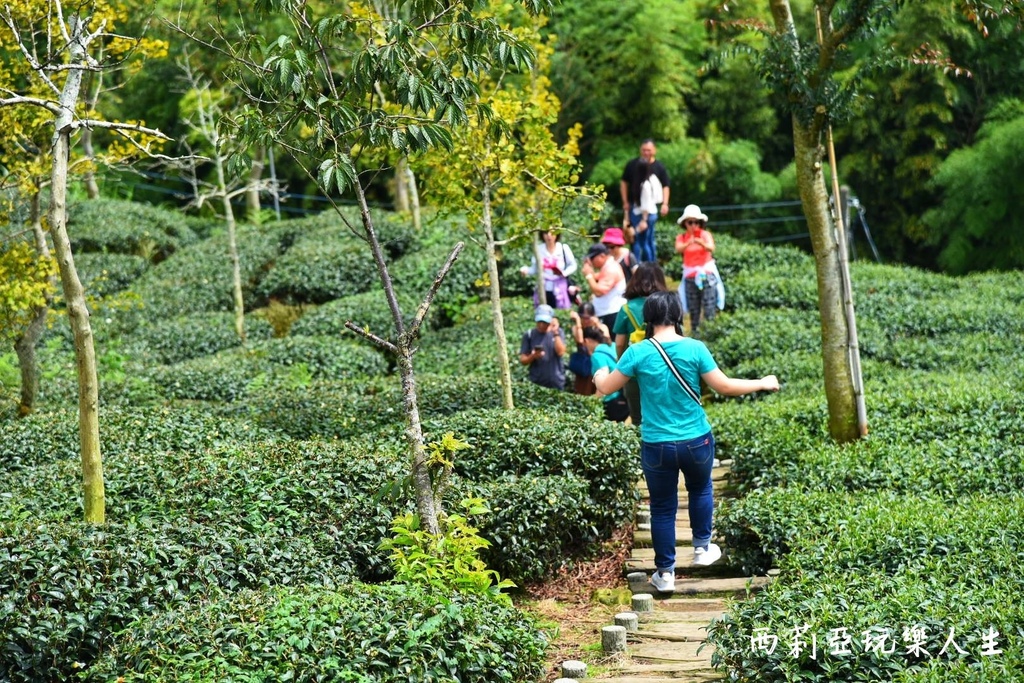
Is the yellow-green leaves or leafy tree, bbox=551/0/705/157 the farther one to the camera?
leafy tree, bbox=551/0/705/157

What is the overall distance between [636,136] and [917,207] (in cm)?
574

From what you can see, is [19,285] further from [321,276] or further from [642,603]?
[321,276]

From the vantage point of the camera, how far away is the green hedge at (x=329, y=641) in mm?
5207

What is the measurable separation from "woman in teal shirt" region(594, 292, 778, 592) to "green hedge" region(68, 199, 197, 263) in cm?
1739

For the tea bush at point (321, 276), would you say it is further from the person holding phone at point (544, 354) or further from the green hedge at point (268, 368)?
the person holding phone at point (544, 354)

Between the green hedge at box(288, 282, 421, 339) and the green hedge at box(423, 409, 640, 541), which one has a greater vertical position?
the green hedge at box(288, 282, 421, 339)

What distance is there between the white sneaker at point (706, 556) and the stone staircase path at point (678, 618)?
0.33ft

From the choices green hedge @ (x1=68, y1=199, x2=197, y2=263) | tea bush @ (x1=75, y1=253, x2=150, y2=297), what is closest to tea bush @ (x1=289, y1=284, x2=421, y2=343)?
tea bush @ (x1=75, y1=253, x2=150, y2=297)

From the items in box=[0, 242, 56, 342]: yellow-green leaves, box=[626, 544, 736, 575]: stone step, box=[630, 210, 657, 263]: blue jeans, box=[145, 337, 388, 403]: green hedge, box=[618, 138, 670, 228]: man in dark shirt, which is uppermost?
box=[618, 138, 670, 228]: man in dark shirt

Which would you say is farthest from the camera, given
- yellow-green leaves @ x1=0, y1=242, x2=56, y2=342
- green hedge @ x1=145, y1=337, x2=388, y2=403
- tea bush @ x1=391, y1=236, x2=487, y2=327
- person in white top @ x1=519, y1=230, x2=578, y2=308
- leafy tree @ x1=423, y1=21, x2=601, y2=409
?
tea bush @ x1=391, y1=236, x2=487, y2=327

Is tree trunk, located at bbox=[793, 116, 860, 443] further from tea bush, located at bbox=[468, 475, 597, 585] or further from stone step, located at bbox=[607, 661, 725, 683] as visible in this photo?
stone step, located at bbox=[607, 661, 725, 683]

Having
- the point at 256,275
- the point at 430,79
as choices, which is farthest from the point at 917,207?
the point at 430,79

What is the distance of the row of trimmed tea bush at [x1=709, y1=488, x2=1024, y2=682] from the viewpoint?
493 cm

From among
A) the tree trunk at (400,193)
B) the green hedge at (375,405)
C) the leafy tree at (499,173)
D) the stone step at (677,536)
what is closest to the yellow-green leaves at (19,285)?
the green hedge at (375,405)
